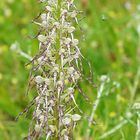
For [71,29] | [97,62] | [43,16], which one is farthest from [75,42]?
[97,62]

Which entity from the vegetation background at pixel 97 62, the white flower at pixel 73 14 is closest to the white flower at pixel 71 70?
the white flower at pixel 73 14

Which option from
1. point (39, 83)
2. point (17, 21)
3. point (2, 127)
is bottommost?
point (2, 127)

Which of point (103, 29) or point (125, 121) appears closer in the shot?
point (125, 121)

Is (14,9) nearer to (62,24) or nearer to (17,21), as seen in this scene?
(17,21)

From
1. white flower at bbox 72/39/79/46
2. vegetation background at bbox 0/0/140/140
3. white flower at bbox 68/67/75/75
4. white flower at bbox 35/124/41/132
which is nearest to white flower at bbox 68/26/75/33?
white flower at bbox 72/39/79/46

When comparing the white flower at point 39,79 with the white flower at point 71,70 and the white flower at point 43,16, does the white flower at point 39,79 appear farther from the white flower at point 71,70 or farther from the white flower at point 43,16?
the white flower at point 43,16

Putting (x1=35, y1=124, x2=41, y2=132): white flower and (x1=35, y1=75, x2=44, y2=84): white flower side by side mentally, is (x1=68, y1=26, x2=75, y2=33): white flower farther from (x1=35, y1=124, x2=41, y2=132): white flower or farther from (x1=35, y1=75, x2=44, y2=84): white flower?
(x1=35, y1=124, x2=41, y2=132): white flower

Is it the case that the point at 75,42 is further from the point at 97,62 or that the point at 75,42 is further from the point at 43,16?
the point at 97,62

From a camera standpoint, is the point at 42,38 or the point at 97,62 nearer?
the point at 42,38

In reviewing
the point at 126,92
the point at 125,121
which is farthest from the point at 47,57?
the point at 126,92
